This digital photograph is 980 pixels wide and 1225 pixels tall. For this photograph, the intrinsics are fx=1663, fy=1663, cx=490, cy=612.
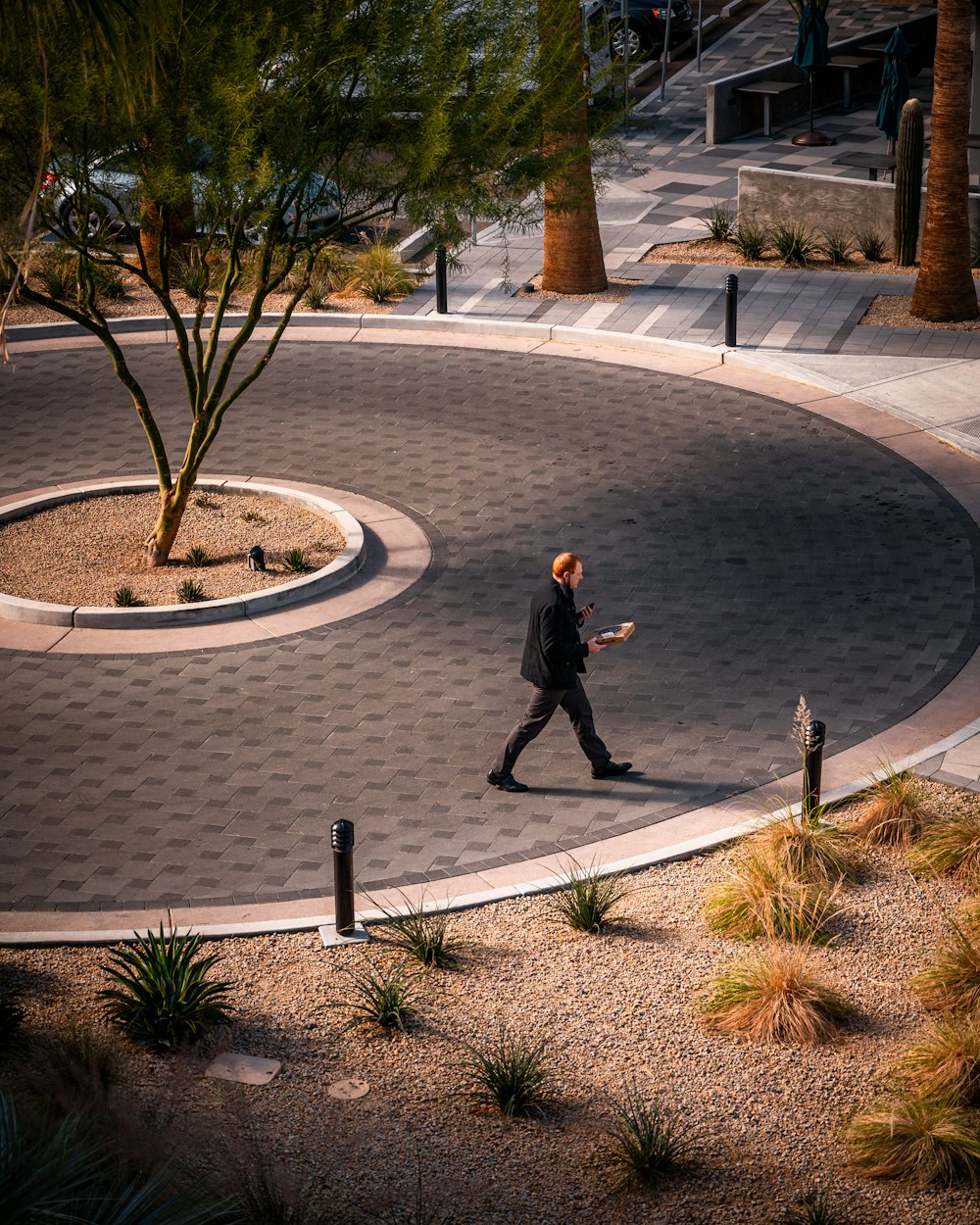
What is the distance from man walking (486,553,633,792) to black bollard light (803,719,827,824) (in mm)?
1546

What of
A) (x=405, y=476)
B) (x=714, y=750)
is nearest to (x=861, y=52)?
(x=405, y=476)

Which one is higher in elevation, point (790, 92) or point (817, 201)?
point (790, 92)

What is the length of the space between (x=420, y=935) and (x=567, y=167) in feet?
30.0

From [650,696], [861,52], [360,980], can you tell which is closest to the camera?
[360,980]

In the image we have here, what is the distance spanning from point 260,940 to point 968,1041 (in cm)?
404

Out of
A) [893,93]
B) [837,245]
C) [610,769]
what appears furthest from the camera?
[893,93]

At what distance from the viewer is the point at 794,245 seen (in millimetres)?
23750

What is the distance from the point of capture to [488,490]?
16984mm

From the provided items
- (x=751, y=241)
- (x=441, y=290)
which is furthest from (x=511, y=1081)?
(x=751, y=241)

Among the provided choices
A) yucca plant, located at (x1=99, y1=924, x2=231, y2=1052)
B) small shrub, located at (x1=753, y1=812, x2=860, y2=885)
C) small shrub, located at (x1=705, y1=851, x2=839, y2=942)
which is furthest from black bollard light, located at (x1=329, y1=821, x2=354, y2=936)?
small shrub, located at (x1=753, y1=812, x2=860, y2=885)

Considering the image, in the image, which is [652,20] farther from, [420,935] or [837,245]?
[420,935]

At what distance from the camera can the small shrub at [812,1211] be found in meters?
7.22

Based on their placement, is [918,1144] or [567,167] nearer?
[918,1144]

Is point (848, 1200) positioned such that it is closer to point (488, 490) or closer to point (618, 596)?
point (618, 596)
